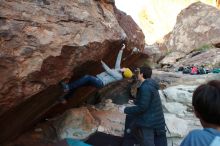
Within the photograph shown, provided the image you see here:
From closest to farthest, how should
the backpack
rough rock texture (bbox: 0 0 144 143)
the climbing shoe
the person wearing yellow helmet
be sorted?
the backpack, rough rock texture (bbox: 0 0 144 143), the climbing shoe, the person wearing yellow helmet

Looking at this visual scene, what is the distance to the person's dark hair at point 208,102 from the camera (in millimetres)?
1941

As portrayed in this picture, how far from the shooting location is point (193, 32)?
15094mm

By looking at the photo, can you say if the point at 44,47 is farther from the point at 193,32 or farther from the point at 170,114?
the point at 193,32

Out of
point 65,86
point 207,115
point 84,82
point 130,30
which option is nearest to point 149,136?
point 84,82

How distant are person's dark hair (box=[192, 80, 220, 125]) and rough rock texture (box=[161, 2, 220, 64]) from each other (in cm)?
1177

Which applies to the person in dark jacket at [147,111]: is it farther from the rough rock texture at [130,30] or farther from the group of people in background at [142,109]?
the rough rock texture at [130,30]

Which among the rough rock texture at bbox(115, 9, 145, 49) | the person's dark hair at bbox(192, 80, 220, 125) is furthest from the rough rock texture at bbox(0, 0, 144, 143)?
the person's dark hair at bbox(192, 80, 220, 125)

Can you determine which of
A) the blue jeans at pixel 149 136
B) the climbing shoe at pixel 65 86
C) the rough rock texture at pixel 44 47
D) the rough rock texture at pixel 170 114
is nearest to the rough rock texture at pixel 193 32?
the rough rock texture at pixel 170 114

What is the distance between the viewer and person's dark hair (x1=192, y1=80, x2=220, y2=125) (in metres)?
1.94

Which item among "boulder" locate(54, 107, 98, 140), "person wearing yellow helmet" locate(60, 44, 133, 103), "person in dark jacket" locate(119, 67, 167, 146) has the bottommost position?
"boulder" locate(54, 107, 98, 140)

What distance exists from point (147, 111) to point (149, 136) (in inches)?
13.8

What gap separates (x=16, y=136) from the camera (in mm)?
5719

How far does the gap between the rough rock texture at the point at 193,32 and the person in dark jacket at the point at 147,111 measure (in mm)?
8815

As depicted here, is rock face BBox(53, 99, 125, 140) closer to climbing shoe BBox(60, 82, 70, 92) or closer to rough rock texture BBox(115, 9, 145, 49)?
climbing shoe BBox(60, 82, 70, 92)
